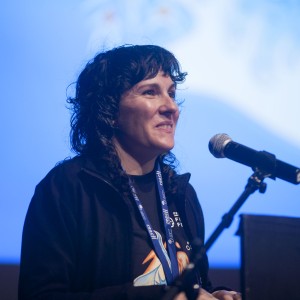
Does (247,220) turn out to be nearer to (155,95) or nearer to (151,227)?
(151,227)

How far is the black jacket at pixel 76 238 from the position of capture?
5.24 feet

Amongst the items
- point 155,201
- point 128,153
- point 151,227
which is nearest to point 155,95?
point 128,153

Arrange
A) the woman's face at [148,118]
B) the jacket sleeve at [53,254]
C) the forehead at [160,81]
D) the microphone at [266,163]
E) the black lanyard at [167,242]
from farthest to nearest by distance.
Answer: the forehead at [160,81]
the woman's face at [148,118]
the black lanyard at [167,242]
the jacket sleeve at [53,254]
the microphone at [266,163]

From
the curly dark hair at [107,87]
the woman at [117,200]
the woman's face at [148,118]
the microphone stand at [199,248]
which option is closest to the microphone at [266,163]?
the microphone stand at [199,248]

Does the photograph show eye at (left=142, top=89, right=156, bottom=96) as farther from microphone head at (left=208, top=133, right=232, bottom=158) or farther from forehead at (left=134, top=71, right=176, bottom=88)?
microphone head at (left=208, top=133, right=232, bottom=158)

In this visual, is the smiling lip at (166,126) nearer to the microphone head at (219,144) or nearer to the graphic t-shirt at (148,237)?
the graphic t-shirt at (148,237)

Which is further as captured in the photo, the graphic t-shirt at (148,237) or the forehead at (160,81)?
the forehead at (160,81)

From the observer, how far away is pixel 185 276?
1.19m

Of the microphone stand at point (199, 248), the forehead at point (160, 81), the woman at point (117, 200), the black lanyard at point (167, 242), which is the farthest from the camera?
the forehead at point (160, 81)

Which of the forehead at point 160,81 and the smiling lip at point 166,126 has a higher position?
the forehead at point 160,81

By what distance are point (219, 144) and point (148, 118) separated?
0.54 metres

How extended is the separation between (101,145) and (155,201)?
40 centimetres

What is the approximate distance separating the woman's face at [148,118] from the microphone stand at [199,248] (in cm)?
69

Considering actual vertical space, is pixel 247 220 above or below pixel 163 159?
below
